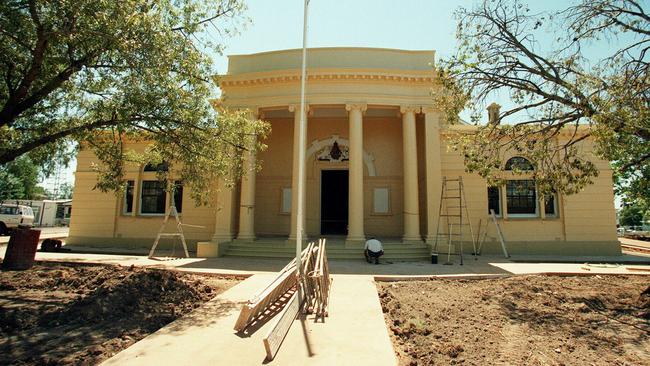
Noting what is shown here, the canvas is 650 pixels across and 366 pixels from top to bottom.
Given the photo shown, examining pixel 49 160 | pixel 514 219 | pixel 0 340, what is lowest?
pixel 0 340

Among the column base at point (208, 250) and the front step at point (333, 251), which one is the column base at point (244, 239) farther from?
the column base at point (208, 250)

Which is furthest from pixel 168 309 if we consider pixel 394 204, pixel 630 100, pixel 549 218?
pixel 549 218

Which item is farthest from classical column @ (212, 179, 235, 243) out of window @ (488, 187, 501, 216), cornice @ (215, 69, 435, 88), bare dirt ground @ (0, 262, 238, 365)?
window @ (488, 187, 501, 216)

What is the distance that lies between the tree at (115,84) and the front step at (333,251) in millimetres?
4114

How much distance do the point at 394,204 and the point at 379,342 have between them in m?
12.3

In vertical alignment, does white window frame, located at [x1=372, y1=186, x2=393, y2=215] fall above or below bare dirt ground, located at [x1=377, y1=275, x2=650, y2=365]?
above

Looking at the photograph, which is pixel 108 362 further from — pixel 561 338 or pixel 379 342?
pixel 561 338

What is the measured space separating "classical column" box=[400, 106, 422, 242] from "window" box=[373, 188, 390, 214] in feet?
7.15

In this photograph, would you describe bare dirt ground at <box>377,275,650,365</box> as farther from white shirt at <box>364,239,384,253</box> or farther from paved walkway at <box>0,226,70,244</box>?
paved walkway at <box>0,226,70,244</box>

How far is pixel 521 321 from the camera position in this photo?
5.57 meters

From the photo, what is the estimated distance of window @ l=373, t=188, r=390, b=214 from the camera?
1652 cm

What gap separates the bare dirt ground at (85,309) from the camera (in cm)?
441

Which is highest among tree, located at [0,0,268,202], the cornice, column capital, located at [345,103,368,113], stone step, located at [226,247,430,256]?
the cornice

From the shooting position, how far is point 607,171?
622 inches
